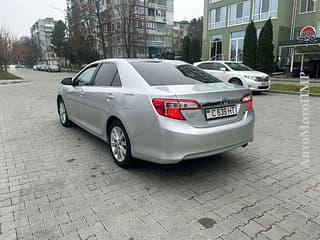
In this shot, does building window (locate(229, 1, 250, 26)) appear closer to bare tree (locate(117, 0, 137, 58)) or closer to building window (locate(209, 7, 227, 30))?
building window (locate(209, 7, 227, 30))

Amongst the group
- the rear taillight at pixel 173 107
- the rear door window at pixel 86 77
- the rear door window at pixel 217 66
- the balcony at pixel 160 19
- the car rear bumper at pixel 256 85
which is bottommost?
the car rear bumper at pixel 256 85

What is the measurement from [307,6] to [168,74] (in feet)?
84.3

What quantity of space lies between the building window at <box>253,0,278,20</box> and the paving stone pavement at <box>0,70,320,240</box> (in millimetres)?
23554

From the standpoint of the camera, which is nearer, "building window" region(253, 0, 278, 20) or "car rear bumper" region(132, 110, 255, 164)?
"car rear bumper" region(132, 110, 255, 164)

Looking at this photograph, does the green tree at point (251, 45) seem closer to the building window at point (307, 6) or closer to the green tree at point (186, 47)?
the building window at point (307, 6)

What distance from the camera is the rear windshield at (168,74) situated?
3.39m

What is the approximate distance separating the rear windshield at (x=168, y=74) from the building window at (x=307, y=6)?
2489 cm

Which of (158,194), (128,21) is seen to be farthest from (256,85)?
(128,21)

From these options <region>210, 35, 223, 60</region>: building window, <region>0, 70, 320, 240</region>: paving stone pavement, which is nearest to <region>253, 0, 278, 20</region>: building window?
<region>210, 35, 223, 60</region>: building window

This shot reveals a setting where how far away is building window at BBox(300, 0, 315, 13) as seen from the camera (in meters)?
22.8

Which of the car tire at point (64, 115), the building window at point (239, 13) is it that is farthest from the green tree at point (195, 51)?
the car tire at point (64, 115)

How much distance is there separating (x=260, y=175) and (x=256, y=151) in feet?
3.13

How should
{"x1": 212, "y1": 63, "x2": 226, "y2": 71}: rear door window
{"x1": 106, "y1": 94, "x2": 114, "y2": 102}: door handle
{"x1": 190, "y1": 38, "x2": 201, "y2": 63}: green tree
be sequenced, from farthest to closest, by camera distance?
{"x1": 190, "y1": 38, "x2": 201, "y2": 63}: green tree → {"x1": 212, "y1": 63, "x2": 226, "y2": 71}: rear door window → {"x1": 106, "y1": 94, "x2": 114, "y2": 102}: door handle

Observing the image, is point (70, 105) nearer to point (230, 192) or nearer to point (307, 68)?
point (230, 192)
